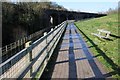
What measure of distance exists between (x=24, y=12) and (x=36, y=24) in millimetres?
5465

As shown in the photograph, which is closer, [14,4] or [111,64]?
[111,64]

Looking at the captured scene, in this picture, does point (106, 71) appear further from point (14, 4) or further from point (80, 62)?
point (14, 4)

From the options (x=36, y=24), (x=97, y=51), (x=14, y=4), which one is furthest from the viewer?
(x=36, y=24)

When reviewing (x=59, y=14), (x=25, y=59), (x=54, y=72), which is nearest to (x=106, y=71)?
(x=54, y=72)

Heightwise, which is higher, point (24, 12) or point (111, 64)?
point (24, 12)

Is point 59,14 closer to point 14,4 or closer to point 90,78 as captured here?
point 14,4

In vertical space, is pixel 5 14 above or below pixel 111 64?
above

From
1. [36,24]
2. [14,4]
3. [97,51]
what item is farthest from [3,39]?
[97,51]

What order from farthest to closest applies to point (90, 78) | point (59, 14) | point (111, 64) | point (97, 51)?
point (59, 14)
point (97, 51)
point (111, 64)
point (90, 78)

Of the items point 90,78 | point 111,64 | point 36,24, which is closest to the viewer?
point 90,78

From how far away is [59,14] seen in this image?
410 feet

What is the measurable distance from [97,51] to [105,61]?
2849 mm

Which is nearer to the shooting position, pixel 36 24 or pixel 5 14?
pixel 5 14

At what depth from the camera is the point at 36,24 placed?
2739 inches
